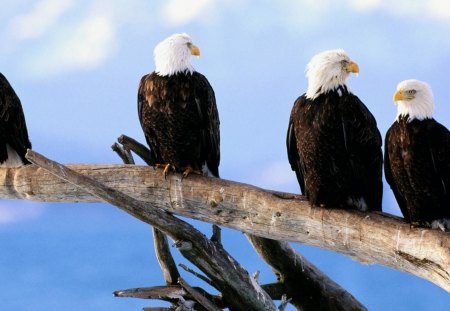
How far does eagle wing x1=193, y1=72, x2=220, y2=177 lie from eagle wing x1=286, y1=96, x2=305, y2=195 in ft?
2.41

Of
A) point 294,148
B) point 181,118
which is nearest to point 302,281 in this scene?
point 294,148

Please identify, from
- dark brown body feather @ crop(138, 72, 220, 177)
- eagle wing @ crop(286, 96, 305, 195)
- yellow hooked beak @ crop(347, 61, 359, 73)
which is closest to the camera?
yellow hooked beak @ crop(347, 61, 359, 73)

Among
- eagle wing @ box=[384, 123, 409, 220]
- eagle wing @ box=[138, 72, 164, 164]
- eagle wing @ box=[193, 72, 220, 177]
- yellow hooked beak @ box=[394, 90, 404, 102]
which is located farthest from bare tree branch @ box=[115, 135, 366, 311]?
yellow hooked beak @ box=[394, 90, 404, 102]

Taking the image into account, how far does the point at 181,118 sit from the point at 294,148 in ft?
3.24

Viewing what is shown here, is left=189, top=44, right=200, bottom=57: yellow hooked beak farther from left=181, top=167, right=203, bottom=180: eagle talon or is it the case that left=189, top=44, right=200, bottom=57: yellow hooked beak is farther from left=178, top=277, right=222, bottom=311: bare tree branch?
left=178, top=277, right=222, bottom=311: bare tree branch

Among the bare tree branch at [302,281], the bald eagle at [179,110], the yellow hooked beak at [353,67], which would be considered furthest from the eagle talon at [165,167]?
the yellow hooked beak at [353,67]

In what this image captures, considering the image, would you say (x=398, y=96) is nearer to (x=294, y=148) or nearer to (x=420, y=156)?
(x=420, y=156)

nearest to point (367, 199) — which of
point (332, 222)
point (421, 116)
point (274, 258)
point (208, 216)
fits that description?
point (332, 222)

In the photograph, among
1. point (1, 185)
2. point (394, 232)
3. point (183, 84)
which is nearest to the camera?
point (394, 232)

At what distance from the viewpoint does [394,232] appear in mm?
6711

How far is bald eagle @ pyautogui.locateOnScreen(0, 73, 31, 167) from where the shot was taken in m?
8.84

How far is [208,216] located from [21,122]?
7.57ft

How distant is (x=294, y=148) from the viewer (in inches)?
287

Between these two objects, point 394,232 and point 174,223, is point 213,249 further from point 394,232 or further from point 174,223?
point 394,232
